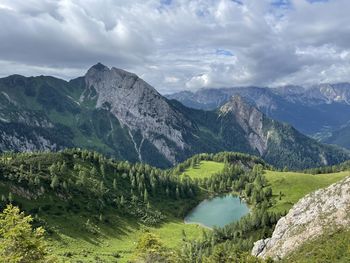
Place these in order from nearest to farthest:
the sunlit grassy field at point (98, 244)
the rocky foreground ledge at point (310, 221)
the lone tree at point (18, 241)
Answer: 1. the lone tree at point (18, 241)
2. the sunlit grassy field at point (98, 244)
3. the rocky foreground ledge at point (310, 221)

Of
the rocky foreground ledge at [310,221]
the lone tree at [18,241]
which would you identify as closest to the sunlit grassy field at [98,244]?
the rocky foreground ledge at [310,221]

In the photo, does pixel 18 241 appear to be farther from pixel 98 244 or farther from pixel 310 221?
pixel 310 221

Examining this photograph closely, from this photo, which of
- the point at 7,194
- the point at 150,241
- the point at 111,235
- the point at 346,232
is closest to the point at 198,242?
the point at 111,235

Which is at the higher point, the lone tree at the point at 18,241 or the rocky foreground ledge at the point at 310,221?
the lone tree at the point at 18,241

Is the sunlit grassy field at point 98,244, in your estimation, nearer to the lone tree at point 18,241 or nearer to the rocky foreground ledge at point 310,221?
the rocky foreground ledge at point 310,221

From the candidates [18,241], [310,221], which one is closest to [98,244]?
[310,221]

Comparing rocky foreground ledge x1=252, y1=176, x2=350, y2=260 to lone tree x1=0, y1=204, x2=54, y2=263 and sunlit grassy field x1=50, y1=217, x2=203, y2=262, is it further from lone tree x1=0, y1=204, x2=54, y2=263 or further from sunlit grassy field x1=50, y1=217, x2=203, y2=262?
lone tree x1=0, y1=204, x2=54, y2=263

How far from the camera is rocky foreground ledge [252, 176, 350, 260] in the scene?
534 feet

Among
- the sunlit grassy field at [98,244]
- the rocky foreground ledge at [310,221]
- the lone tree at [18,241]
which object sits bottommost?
the sunlit grassy field at [98,244]

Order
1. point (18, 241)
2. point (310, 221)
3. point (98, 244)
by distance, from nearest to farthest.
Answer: point (18, 241) → point (310, 221) → point (98, 244)

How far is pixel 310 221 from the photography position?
17238cm

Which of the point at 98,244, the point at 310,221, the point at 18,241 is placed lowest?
the point at 98,244

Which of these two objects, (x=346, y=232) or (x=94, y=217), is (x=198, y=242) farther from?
(x=346, y=232)

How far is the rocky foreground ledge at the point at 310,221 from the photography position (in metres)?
163
